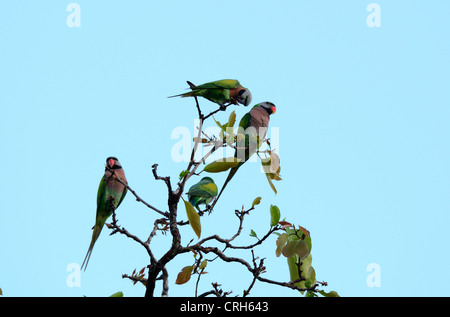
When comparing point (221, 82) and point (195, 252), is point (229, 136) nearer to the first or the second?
point (195, 252)

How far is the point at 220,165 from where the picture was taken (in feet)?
9.22

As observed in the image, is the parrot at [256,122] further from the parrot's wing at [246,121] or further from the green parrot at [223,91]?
the green parrot at [223,91]

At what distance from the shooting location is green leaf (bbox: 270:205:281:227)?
299cm

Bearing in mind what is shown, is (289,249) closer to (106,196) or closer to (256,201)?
(256,201)

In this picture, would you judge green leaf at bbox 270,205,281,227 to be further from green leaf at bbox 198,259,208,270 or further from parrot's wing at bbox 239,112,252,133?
parrot's wing at bbox 239,112,252,133

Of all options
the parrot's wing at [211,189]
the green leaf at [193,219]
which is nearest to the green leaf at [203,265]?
the green leaf at [193,219]

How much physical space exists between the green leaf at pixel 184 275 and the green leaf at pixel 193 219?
0.30m

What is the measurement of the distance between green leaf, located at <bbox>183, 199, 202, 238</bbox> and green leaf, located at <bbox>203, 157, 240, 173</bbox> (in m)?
0.23

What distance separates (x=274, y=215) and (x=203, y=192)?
6.48 feet

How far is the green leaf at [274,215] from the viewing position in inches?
118
